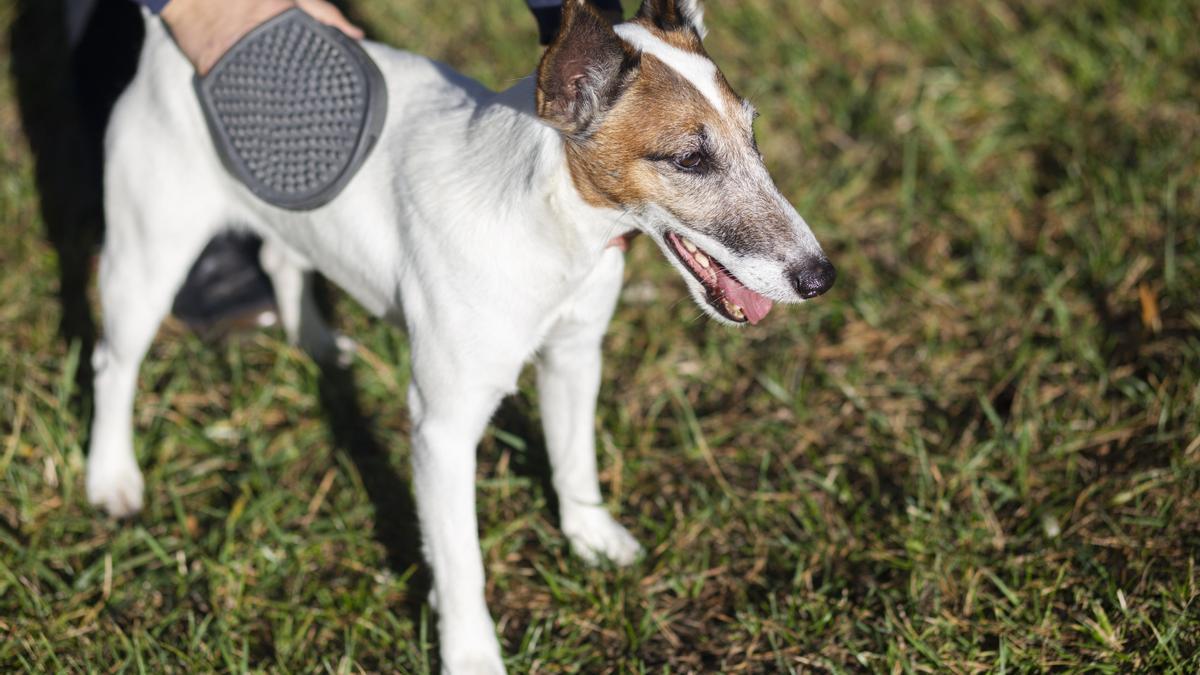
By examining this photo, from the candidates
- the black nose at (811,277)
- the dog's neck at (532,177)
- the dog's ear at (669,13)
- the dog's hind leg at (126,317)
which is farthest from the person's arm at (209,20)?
the black nose at (811,277)

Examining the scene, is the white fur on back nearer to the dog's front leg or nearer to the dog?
the dog

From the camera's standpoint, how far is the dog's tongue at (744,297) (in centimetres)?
304

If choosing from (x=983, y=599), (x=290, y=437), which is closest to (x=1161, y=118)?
(x=983, y=599)

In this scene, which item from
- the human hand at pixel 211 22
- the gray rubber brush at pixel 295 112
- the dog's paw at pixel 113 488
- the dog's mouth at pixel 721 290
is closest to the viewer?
the dog's mouth at pixel 721 290

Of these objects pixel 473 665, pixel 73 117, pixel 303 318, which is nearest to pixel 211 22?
pixel 303 318

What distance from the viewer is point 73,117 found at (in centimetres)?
586

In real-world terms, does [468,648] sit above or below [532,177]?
below

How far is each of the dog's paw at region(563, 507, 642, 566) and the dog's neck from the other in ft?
3.88

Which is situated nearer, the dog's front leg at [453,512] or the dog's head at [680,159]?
the dog's head at [680,159]

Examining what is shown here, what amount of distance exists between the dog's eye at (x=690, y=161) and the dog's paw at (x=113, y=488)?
247 cm

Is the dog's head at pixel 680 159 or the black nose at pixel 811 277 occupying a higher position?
the dog's head at pixel 680 159

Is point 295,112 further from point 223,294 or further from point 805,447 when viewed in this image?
point 805,447

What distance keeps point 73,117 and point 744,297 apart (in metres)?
4.36

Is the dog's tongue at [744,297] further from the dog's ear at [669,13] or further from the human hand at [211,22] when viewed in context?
the human hand at [211,22]
